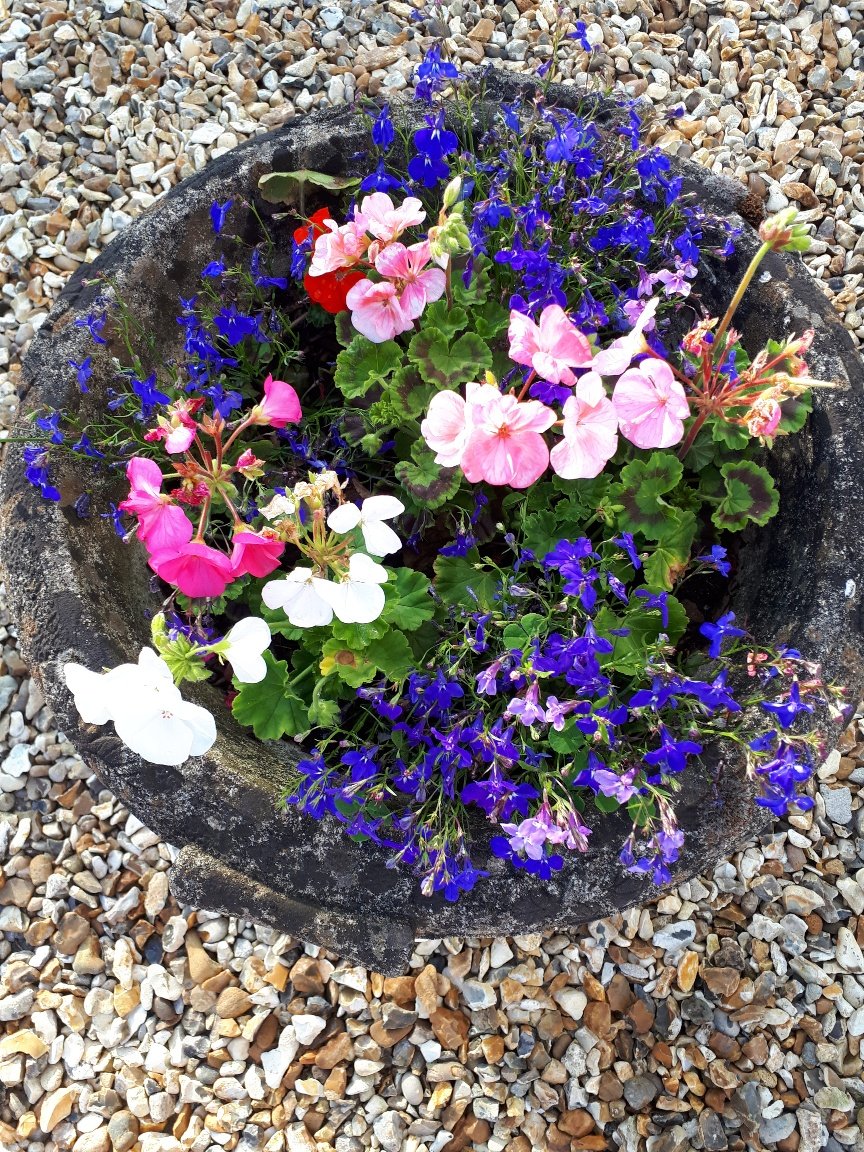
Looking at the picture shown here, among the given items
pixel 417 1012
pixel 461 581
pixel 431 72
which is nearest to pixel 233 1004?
pixel 417 1012

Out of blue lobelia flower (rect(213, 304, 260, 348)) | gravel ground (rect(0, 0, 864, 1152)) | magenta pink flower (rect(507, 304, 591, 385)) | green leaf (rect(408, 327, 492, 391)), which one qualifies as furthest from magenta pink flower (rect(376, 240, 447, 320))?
gravel ground (rect(0, 0, 864, 1152))

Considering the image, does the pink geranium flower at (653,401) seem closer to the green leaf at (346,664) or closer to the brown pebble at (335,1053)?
the green leaf at (346,664)

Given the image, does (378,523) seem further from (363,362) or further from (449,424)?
(363,362)

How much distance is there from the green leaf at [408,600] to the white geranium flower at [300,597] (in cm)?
23

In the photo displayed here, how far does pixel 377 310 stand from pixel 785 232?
661mm

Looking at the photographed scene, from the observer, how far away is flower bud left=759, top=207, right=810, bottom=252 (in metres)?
1.21

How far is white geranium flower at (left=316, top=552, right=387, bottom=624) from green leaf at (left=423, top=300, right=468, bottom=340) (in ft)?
2.01

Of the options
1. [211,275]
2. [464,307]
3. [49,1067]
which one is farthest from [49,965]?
[464,307]

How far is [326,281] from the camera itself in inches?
68.9

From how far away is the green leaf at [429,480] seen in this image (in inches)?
64.0

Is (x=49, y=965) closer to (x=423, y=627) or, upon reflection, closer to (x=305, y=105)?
(x=423, y=627)

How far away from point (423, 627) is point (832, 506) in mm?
747

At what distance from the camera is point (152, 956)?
2314mm

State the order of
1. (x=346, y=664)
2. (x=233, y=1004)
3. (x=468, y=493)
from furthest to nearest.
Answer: (x=233, y=1004), (x=468, y=493), (x=346, y=664)
